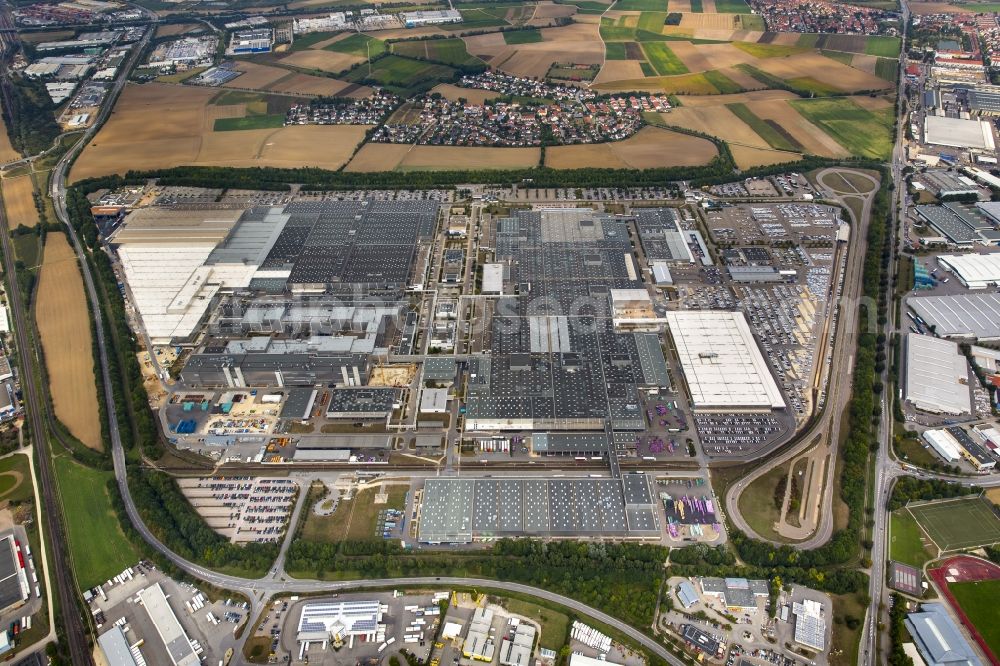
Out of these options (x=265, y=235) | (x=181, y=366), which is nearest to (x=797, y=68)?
(x=265, y=235)

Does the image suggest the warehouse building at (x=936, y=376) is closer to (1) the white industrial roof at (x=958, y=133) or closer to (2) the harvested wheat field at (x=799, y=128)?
(2) the harvested wheat field at (x=799, y=128)

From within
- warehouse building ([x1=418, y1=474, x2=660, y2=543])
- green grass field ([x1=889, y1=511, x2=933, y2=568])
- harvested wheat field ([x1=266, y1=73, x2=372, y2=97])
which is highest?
harvested wheat field ([x1=266, y1=73, x2=372, y2=97])

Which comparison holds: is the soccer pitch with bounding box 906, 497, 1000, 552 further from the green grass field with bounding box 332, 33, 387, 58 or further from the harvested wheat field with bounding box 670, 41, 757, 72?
the green grass field with bounding box 332, 33, 387, 58

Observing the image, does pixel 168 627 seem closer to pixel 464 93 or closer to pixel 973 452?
pixel 973 452

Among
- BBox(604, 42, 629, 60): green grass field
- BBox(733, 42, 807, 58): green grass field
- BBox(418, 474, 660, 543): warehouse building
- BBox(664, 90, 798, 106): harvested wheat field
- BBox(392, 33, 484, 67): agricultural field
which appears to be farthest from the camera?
BBox(604, 42, 629, 60): green grass field

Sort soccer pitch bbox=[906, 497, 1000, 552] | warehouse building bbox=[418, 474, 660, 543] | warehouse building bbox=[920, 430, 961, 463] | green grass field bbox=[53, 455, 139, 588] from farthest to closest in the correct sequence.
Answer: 1. warehouse building bbox=[920, 430, 961, 463]
2. warehouse building bbox=[418, 474, 660, 543]
3. soccer pitch bbox=[906, 497, 1000, 552]
4. green grass field bbox=[53, 455, 139, 588]

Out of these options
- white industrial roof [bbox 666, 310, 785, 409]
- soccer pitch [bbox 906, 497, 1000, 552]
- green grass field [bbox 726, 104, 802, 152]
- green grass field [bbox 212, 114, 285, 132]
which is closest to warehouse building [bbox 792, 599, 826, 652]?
soccer pitch [bbox 906, 497, 1000, 552]

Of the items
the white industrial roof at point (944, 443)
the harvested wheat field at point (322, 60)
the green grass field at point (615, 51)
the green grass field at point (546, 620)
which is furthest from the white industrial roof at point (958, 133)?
the harvested wheat field at point (322, 60)
